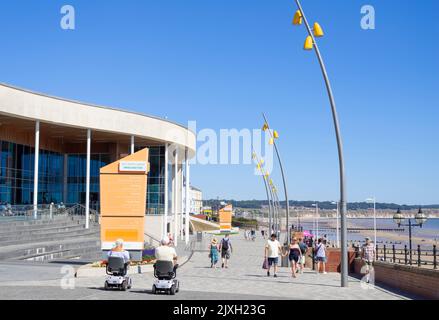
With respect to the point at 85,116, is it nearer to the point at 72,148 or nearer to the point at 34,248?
the point at 72,148

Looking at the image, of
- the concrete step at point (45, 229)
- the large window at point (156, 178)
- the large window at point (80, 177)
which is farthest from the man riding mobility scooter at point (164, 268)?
the large window at point (80, 177)

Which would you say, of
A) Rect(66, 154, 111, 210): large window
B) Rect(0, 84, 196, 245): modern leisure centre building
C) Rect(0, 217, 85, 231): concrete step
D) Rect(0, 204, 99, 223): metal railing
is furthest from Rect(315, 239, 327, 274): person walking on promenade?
Rect(66, 154, 111, 210): large window

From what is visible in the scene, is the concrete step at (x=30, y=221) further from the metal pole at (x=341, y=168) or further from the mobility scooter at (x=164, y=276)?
the metal pole at (x=341, y=168)

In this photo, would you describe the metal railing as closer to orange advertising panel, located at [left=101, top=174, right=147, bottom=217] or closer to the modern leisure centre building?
the modern leisure centre building

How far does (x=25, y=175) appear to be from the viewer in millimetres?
44312

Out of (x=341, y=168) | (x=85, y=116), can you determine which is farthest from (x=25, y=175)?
(x=341, y=168)

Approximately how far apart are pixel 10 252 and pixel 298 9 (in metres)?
15.0

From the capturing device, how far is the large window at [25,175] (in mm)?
41406

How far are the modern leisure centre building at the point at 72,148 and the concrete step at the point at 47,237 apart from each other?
93.5 inches

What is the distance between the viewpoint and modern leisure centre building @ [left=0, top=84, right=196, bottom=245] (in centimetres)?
3772

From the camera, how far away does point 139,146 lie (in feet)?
171

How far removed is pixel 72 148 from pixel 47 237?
21466 mm
